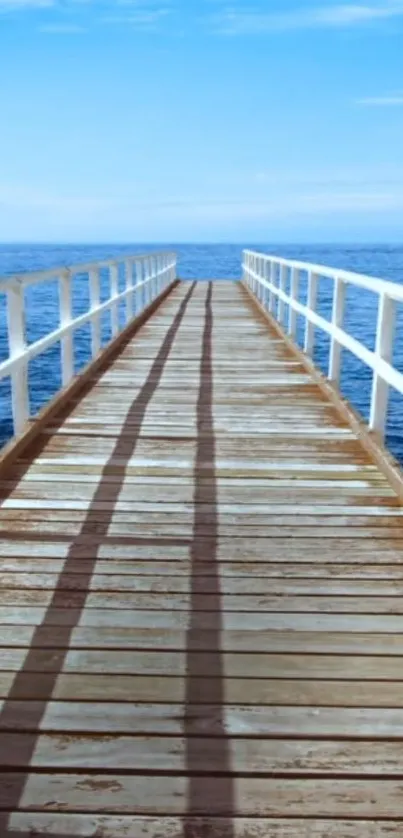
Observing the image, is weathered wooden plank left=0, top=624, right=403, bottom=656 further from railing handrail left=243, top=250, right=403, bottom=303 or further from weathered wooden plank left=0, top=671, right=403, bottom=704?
railing handrail left=243, top=250, right=403, bottom=303

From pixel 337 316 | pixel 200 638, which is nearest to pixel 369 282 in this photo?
pixel 337 316

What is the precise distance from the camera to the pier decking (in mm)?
2086

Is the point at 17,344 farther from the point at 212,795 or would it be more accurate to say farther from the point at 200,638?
the point at 212,795

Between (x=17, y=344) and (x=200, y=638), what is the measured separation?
2.78 metres

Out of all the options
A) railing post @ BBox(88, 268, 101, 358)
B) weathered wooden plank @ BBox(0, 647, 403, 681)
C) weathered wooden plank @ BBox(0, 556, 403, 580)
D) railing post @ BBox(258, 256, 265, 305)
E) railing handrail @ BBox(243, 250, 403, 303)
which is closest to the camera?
weathered wooden plank @ BBox(0, 647, 403, 681)

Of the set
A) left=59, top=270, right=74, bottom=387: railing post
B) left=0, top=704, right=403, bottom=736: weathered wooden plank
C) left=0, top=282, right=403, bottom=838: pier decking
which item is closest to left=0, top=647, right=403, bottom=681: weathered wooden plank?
left=0, top=282, right=403, bottom=838: pier decking

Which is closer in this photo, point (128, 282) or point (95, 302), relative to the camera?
point (95, 302)

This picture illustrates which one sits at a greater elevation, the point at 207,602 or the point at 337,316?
the point at 337,316

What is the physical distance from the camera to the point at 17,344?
5.07 meters

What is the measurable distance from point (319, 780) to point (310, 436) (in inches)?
144

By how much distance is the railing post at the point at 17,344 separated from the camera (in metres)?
4.89

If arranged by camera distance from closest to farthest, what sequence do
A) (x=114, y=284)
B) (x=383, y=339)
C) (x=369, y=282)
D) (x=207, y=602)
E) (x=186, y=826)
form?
(x=186, y=826) → (x=207, y=602) → (x=383, y=339) → (x=369, y=282) → (x=114, y=284)

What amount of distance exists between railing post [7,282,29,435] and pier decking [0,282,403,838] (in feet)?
0.79

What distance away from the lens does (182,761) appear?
221cm
